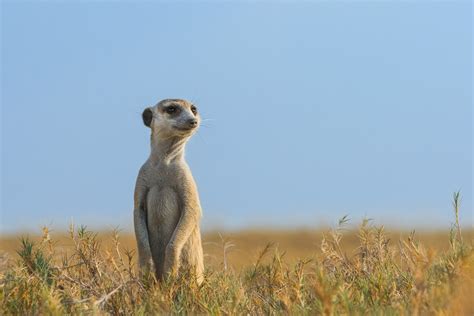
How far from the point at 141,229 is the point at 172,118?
1.08m

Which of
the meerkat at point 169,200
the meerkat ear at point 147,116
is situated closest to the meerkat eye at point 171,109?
the meerkat at point 169,200

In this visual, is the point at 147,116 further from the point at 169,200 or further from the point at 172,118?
the point at 169,200

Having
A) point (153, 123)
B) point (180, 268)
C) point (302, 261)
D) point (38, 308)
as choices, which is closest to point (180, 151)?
point (153, 123)

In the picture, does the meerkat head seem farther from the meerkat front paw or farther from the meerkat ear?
the meerkat front paw

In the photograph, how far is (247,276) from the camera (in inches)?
224

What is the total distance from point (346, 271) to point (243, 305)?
4.09ft

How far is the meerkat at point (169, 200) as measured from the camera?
6.27 meters

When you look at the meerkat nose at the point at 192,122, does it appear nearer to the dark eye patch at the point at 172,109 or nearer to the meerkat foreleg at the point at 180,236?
the dark eye patch at the point at 172,109

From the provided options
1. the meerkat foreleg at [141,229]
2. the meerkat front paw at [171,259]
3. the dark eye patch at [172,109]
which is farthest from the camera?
the dark eye patch at [172,109]

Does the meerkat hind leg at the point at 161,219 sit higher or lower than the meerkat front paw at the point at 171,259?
higher

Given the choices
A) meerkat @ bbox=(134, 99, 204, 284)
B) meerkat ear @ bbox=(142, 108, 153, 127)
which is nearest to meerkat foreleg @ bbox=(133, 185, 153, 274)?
meerkat @ bbox=(134, 99, 204, 284)

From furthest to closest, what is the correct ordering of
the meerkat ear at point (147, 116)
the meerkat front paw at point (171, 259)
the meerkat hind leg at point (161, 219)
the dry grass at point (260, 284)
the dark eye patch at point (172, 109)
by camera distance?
1. the meerkat ear at point (147, 116)
2. the dark eye patch at point (172, 109)
3. the meerkat hind leg at point (161, 219)
4. the meerkat front paw at point (171, 259)
5. the dry grass at point (260, 284)

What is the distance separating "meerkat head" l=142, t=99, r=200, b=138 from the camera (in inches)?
257

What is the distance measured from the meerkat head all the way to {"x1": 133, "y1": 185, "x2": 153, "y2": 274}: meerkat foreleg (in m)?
0.60
